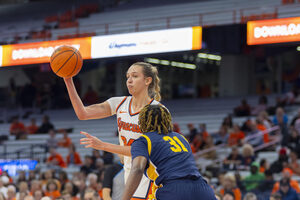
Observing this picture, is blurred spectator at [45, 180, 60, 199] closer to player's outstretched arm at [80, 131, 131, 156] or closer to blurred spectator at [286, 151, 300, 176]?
blurred spectator at [286, 151, 300, 176]

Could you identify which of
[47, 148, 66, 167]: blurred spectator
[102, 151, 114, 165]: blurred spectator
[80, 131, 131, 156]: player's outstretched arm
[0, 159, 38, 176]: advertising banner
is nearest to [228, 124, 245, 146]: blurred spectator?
[102, 151, 114, 165]: blurred spectator

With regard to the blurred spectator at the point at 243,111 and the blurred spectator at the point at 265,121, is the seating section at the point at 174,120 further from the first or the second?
the blurred spectator at the point at 265,121

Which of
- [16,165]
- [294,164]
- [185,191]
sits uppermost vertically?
[185,191]

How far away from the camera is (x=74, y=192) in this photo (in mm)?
12688

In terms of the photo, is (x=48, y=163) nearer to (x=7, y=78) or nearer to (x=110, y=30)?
(x=110, y=30)

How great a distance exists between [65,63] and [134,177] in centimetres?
157

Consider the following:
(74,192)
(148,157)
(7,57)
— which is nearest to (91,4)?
(7,57)

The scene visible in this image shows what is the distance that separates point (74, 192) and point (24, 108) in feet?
44.9

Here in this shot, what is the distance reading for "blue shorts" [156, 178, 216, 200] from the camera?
13.2ft

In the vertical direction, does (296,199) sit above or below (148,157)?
below

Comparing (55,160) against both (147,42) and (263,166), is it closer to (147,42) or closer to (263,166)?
(147,42)

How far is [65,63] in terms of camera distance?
5.09 metres

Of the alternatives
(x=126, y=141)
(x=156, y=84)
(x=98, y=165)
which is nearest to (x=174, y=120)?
(x=98, y=165)

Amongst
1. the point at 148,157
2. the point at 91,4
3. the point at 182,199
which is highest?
the point at 91,4
